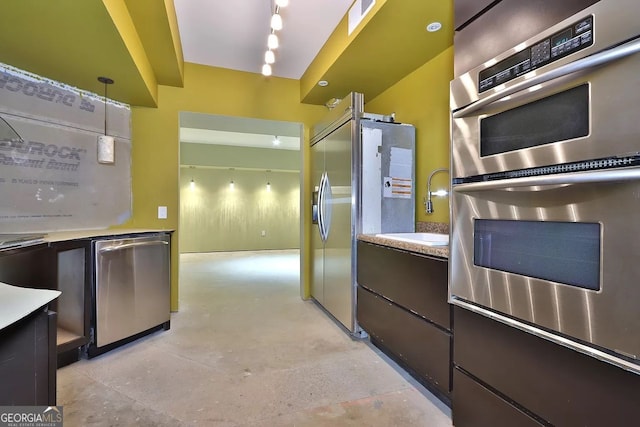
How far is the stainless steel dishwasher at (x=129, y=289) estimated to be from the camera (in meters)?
2.33

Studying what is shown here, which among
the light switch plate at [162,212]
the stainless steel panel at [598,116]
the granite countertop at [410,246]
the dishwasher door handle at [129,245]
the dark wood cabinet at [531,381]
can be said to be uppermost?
the stainless steel panel at [598,116]

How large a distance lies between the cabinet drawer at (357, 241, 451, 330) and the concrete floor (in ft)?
1.81

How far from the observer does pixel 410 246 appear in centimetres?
191

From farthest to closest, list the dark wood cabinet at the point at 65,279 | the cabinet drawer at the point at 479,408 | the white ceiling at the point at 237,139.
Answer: the white ceiling at the point at 237,139, the dark wood cabinet at the point at 65,279, the cabinet drawer at the point at 479,408

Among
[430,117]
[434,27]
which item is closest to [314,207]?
[430,117]

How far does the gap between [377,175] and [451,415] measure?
182 centimetres

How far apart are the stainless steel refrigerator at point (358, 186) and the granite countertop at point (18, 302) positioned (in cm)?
208

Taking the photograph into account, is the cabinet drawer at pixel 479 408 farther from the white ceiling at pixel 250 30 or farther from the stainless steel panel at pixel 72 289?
the white ceiling at pixel 250 30

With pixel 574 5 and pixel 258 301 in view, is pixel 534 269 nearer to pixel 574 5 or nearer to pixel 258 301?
pixel 574 5

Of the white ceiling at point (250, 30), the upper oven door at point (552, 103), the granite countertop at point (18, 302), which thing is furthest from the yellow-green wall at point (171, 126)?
the upper oven door at point (552, 103)

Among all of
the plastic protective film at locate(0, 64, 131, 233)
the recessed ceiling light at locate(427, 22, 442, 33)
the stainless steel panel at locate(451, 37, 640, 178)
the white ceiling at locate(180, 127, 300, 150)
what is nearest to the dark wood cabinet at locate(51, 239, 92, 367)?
the plastic protective film at locate(0, 64, 131, 233)

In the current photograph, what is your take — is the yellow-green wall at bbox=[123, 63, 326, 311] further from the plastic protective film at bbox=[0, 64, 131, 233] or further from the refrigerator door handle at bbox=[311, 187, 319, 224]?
the refrigerator door handle at bbox=[311, 187, 319, 224]

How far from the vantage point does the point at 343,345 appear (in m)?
2.59

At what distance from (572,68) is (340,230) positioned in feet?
7.10
